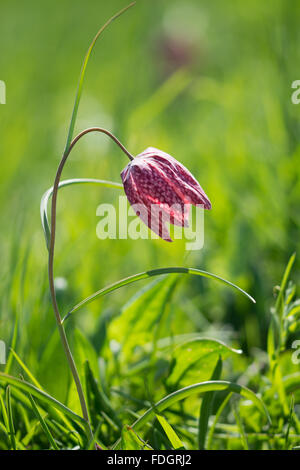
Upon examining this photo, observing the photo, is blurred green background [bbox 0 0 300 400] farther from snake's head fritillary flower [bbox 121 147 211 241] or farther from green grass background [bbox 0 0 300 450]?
snake's head fritillary flower [bbox 121 147 211 241]

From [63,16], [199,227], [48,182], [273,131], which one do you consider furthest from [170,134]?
[63,16]

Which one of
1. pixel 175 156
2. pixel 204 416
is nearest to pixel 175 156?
pixel 175 156

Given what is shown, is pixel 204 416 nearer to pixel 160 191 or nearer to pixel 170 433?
pixel 170 433

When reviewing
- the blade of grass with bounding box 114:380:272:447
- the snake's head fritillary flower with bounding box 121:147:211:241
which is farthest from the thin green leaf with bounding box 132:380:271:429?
the snake's head fritillary flower with bounding box 121:147:211:241

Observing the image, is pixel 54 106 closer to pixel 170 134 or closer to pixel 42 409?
pixel 170 134

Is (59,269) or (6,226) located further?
(6,226)
